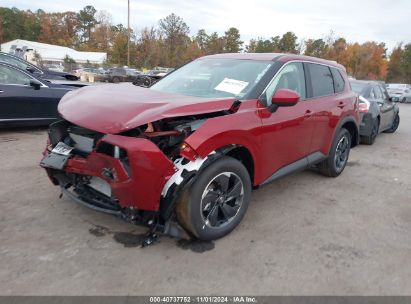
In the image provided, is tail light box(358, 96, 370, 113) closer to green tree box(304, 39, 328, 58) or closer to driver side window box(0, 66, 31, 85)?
driver side window box(0, 66, 31, 85)

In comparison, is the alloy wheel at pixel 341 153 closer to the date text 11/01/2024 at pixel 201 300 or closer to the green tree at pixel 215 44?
the date text 11/01/2024 at pixel 201 300

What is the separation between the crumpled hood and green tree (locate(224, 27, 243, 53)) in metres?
70.4

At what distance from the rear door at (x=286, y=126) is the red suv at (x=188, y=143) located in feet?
0.04

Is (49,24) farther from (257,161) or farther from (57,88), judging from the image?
(257,161)

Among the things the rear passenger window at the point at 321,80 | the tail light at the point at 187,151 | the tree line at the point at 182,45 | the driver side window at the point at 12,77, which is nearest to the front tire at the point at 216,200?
the tail light at the point at 187,151

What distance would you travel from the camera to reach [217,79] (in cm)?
402

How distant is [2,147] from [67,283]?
4443 millimetres

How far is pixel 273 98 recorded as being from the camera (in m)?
3.57

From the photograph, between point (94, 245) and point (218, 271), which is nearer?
point (218, 271)

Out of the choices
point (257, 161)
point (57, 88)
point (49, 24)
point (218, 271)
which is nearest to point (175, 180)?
point (218, 271)

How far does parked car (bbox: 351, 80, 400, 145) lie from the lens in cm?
805

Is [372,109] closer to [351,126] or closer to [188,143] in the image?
[351,126]

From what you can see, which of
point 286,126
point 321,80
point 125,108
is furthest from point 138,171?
point 321,80

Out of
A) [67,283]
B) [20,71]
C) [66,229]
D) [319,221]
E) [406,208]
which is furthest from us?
[20,71]
